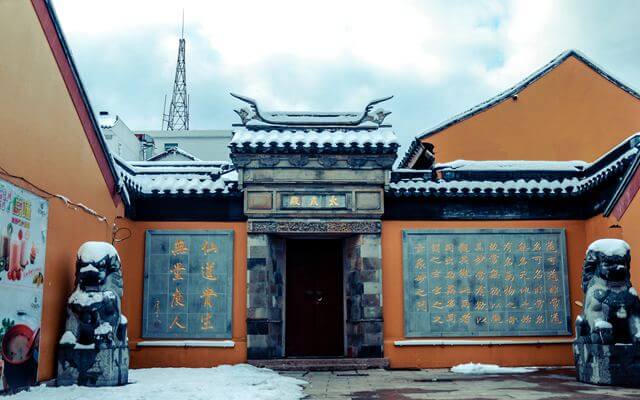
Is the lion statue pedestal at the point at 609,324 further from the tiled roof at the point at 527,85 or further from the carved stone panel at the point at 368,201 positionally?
the tiled roof at the point at 527,85

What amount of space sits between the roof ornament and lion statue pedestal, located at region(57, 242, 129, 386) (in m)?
3.88

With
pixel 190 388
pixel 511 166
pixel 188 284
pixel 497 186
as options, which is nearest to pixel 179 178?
pixel 188 284

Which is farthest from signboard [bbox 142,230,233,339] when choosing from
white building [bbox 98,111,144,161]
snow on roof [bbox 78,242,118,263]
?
white building [bbox 98,111,144,161]

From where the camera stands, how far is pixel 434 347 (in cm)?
1063

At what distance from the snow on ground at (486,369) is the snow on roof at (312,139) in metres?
3.43

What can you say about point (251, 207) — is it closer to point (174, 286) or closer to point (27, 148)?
point (174, 286)

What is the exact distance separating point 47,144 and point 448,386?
5.36 m

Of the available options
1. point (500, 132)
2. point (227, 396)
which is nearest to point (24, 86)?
point (227, 396)

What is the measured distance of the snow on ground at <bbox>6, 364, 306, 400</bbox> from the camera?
685cm

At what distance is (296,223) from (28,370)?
472 centimetres

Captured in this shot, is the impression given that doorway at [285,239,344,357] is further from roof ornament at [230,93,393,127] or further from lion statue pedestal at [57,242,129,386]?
lion statue pedestal at [57,242,129,386]

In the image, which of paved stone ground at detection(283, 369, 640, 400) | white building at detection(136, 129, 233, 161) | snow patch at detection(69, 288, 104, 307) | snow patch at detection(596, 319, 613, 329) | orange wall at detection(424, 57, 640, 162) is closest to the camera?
paved stone ground at detection(283, 369, 640, 400)

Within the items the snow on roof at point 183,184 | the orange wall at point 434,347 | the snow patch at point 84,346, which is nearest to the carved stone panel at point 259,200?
the snow on roof at point 183,184

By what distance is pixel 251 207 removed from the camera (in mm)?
10734
